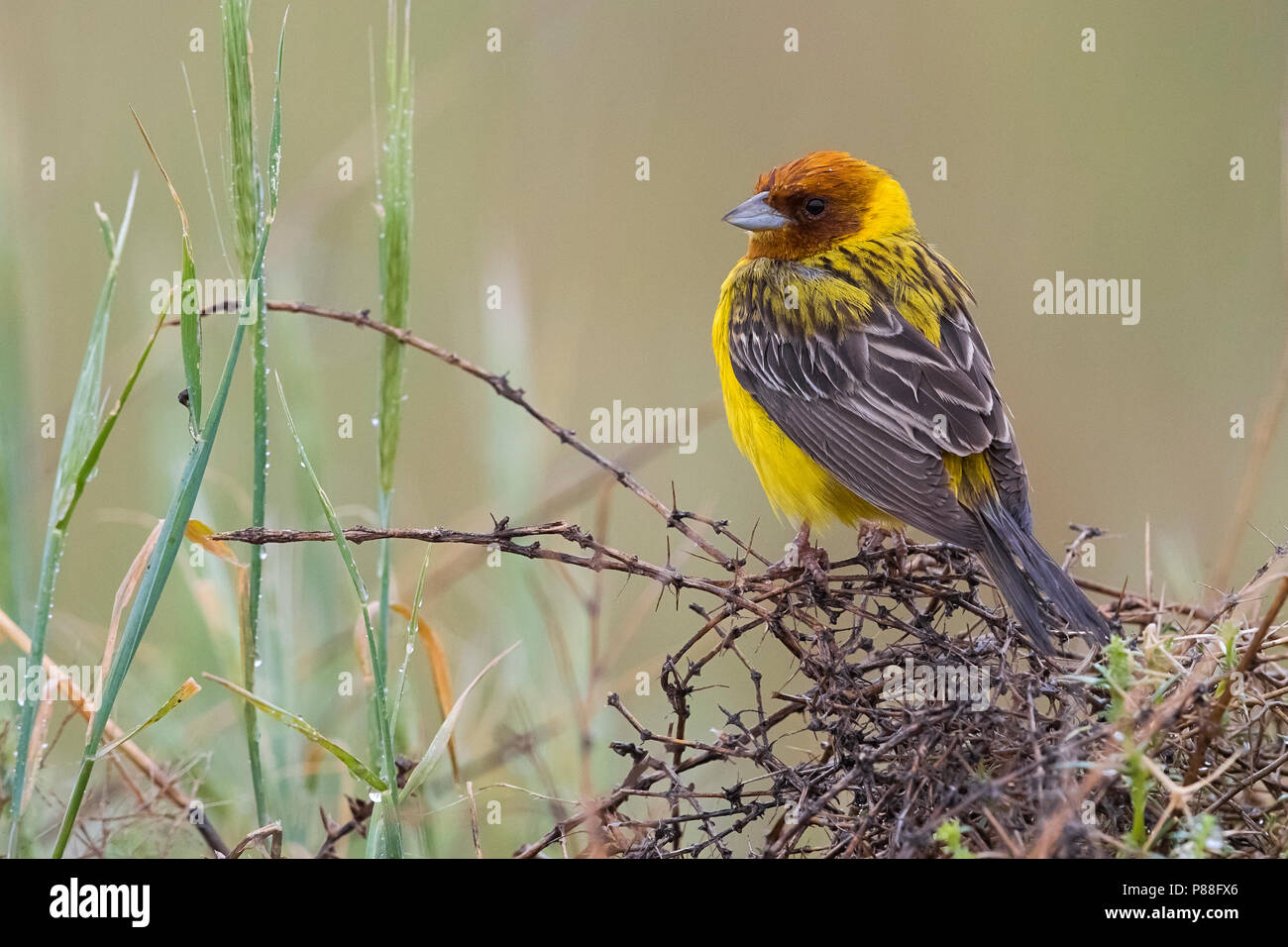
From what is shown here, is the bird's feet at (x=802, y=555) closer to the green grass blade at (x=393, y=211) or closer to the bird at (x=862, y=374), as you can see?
the bird at (x=862, y=374)

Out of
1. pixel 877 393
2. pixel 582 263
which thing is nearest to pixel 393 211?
pixel 877 393

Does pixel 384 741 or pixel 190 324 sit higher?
pixel 190 324

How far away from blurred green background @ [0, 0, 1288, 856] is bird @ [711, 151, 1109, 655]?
1.30 feet

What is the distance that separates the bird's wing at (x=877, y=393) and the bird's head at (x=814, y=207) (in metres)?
A: 0.28

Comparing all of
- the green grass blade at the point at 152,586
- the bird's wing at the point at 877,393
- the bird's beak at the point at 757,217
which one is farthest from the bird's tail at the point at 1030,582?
the green grass blade at the point at 152,586

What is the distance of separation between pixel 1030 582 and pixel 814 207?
7.88 ft

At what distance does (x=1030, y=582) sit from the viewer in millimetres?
3520

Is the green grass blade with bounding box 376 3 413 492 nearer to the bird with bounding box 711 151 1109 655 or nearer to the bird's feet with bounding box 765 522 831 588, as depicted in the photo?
the bird's feet with bounding box 765 522 831 588

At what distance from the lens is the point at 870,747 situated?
8.53 feet

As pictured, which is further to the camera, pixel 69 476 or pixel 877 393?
pixel 877 393

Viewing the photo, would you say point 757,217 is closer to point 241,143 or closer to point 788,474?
point 788,474

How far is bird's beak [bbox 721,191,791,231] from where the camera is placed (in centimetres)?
523

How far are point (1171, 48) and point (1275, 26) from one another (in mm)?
579

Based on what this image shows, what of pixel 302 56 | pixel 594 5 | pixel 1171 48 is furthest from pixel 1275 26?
pixel 302 56
